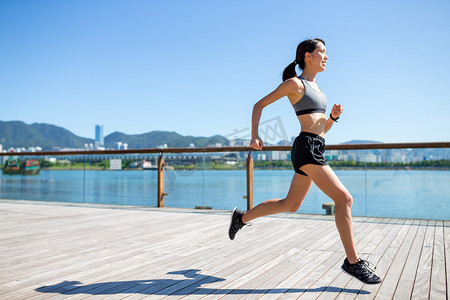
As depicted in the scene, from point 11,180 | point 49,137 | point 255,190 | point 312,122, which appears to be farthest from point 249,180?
point 49,137

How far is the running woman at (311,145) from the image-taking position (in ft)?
6.17

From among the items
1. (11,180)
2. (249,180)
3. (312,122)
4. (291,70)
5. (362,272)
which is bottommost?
(362,272)

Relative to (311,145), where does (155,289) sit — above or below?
below

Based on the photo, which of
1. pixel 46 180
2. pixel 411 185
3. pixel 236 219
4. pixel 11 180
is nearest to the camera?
pixel 236 219

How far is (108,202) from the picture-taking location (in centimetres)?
701

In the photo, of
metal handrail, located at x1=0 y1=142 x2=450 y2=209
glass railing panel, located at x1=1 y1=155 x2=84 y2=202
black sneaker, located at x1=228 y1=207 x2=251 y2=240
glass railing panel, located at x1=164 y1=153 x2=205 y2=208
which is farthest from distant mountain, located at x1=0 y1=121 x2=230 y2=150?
black sneaker, located at x1=228 y1=207 x2=251 y2=240

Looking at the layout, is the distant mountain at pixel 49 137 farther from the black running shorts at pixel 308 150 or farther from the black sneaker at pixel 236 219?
the black running shorts at pixel 308 150

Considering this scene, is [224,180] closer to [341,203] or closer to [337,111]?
[337,111]

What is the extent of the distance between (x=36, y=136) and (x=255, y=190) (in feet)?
422

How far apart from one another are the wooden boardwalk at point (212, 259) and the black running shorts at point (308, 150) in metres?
0.66

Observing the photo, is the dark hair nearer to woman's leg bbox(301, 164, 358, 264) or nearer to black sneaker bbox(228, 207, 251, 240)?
woman's leg bbox(301, 164, 358, 264)

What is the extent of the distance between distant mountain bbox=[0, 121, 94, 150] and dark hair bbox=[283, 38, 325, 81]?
361 feet

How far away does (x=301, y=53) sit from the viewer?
2201 mm

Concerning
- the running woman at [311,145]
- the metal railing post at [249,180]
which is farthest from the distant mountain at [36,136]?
the running woman at [311,145]
